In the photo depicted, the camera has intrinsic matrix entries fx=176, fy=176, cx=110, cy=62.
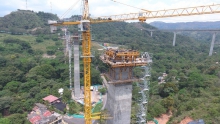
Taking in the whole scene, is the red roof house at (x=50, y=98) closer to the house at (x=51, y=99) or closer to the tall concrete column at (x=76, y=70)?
the house at (x=51, y=99)

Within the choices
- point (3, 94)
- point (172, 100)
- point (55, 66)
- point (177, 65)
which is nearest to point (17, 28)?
point (55, 66)

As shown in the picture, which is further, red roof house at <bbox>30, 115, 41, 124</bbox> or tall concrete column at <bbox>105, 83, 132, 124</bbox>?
red roof house at <bbox>30, 115, 41, 124</bbox>


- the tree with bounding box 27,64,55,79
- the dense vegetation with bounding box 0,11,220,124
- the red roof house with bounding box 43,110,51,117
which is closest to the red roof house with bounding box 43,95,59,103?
the dense vegetation with bounding box 0,11,220,124

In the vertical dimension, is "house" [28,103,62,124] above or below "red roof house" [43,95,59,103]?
below

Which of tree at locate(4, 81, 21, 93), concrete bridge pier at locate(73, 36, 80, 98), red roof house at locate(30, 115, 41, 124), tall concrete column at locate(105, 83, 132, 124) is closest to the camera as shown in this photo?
tall concrete column at locate(105, 83, 132, 124)

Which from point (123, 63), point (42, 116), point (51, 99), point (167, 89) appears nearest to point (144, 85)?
point (123, 63)

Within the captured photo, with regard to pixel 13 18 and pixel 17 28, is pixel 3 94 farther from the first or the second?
pixel 13 18

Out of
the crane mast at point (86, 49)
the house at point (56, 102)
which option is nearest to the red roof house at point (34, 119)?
the house at point (56, 102)

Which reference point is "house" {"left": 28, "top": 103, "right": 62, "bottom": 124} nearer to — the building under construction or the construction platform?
the building under construction
